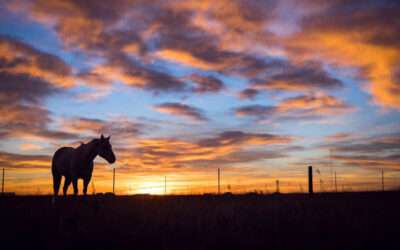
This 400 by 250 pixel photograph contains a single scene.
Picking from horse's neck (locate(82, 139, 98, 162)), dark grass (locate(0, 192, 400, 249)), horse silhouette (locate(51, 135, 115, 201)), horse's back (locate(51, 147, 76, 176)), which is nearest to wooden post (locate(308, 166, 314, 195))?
dark grass (locate(0, 192, 400, 249))

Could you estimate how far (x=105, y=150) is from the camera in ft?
53.7

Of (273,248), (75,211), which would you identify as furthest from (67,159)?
(273,248)

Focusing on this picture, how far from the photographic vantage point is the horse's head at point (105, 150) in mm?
16312

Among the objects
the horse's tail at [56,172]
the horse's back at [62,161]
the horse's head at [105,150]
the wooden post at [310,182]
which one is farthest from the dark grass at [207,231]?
the wooden post at [310,182]

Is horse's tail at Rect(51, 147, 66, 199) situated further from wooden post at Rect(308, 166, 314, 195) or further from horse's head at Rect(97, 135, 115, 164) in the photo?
wooden post at Rect(308, 166, 314, 195)

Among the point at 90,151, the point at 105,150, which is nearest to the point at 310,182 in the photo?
the point at 105,150

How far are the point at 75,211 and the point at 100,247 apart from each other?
4673 mm

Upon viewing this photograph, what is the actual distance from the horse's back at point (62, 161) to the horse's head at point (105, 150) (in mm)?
2110

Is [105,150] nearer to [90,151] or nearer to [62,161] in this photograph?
[90,151]

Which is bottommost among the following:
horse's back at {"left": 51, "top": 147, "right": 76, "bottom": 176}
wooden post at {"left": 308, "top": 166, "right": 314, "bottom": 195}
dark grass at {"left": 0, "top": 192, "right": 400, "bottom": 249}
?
dark grass at {"left": 0, "top": 192, "right": 400, "bottom": 249}

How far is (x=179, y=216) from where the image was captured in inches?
369

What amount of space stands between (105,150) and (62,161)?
3.20 m

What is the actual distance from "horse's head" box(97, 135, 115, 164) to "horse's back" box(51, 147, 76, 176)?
2110 mm

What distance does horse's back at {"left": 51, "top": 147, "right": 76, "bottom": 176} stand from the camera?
1769 centimetres
